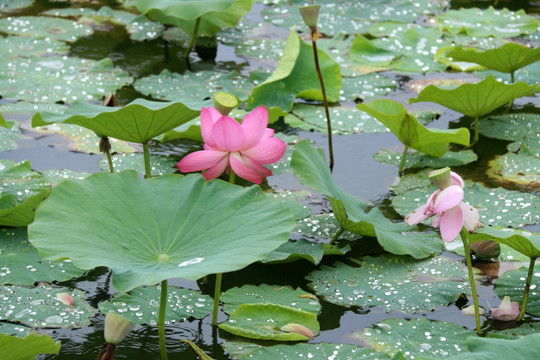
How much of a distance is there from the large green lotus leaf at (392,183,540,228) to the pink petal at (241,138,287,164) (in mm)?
673

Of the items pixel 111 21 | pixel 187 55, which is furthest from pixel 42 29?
pixel 187 55

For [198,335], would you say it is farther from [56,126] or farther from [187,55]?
[187,55]

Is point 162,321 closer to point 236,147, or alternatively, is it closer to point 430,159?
point 236,147

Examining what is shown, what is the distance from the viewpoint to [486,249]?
190 centimetres

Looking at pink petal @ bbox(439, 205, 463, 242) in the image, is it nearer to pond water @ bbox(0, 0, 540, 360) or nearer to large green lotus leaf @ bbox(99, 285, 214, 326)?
pond water @ bbox(0, 0, 540, 360)

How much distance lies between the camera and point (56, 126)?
9.03 feet

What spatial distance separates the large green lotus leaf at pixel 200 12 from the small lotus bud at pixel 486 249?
1.46m

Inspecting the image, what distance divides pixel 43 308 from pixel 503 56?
1792 millimetres

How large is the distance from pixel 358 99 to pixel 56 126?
116cm

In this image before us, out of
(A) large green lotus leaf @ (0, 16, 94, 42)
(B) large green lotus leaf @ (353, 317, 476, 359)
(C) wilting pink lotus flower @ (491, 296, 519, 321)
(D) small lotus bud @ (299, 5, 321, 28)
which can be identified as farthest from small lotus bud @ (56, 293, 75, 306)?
(A) large green lotus leaf @ (0, 16, 94, 42)

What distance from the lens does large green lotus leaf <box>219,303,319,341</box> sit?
1584 mm

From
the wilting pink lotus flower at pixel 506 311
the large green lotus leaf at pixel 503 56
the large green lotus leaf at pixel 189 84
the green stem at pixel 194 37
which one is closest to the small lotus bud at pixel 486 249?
the wilting pink lotus flower at pixel 506 311

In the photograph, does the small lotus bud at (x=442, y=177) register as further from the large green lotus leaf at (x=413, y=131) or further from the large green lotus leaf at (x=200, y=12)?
the large green lotus leaf at (x=200, y=12)

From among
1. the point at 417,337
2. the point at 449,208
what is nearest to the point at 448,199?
the point at 449,208
